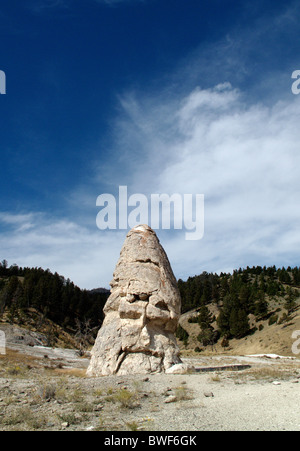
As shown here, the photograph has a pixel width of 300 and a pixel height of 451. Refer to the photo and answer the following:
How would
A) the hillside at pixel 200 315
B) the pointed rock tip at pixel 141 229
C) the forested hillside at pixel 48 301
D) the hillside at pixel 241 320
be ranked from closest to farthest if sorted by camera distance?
the pointed rock tip at pixel 141 229, the hillside at pixel 241 320, the hillside at pixel 200 315, the forested hillside at pixel 48 301

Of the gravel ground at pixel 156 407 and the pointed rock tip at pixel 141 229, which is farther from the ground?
the pointed rock tip at pixel 141 229

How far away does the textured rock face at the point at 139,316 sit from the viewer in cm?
1399

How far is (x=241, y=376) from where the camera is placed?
12.4 m

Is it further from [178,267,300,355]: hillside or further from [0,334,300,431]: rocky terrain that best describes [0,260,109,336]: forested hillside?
[0,334,300,431]: rocky terrain

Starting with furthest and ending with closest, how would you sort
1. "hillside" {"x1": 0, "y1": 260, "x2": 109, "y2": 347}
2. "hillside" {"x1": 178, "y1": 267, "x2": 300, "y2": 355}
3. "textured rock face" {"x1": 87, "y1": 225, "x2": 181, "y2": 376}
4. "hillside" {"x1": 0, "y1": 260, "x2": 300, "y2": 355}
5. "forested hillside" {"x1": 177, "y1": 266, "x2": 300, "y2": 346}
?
"forested hillside" {"x1": 177, "y1": 266, "x2": 300, "y2": 346} → "hillside" {"x1": 0, "y1": 260, "x2": 109, "y2": 347} → "hillside" {"x1": 0, "y1": 260, "x2": 300, "y2": 355} → "hillside" {"x1": 178, "y1": 267, "x2": 300, "y2": 355} → "textured rock face" {"x1": 87, "y1": 225, "x2": 181, "y2": 376}

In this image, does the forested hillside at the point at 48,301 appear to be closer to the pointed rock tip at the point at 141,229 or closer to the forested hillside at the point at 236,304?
the forested hillside at the point at 236,304

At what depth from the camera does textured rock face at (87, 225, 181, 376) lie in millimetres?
13992

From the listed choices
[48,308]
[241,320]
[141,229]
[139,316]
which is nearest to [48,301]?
[48,308]

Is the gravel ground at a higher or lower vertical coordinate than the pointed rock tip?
lower

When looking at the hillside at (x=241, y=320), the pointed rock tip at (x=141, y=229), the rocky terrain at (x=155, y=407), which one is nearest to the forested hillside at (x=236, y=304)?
the hillside at (x=241, y=320)

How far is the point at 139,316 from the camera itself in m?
14.9

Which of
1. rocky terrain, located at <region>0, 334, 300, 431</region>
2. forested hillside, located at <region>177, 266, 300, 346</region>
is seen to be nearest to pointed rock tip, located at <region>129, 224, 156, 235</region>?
rocky terrain, located at <region>0, 334, 300, 431</region>

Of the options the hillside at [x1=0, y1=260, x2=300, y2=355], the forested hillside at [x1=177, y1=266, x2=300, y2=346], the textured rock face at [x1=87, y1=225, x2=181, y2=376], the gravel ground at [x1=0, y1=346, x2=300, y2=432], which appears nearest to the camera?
the gravel ground at [x1=0, y1=346, x2=300, y2=432]

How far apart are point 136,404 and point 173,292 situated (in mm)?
8467
